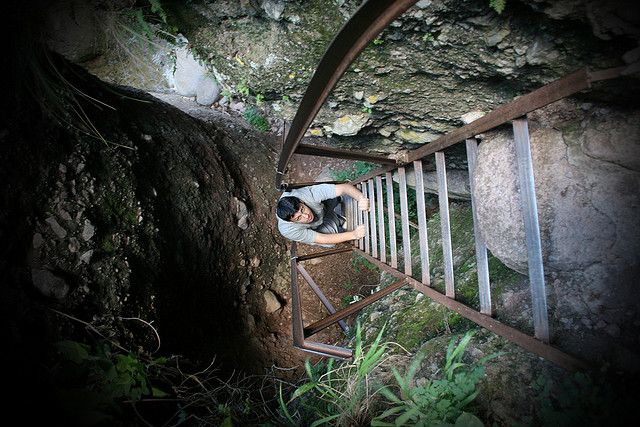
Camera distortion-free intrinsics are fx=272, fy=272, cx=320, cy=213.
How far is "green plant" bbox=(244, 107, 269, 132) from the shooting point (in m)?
5.02

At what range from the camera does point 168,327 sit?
2.72 meters

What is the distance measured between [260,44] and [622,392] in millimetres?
2878

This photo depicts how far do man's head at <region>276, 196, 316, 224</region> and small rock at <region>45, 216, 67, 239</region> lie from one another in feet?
6.45

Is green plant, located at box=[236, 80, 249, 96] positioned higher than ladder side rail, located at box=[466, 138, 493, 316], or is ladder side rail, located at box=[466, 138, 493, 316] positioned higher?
green plant, located at box=[236, 80, 249, 96]

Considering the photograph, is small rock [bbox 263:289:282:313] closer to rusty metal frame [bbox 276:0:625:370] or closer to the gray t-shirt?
the gray t-shirt

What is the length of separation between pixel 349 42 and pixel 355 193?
2.80m

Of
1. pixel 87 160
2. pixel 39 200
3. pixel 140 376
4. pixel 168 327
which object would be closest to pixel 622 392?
pixel 140 376

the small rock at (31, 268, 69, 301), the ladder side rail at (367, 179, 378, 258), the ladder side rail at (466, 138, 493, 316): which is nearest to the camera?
the ladder side rail at (466, 138, 493, 316)

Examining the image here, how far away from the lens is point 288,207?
3.31 meters

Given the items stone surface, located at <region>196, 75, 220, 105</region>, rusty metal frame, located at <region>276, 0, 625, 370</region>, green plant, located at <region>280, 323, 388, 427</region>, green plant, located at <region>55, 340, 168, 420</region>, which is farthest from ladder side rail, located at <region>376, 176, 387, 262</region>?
stone surface, located at <region>196, 75, 220, 105</region>

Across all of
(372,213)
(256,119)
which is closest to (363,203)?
(372,213)

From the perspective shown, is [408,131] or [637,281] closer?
[637,281]

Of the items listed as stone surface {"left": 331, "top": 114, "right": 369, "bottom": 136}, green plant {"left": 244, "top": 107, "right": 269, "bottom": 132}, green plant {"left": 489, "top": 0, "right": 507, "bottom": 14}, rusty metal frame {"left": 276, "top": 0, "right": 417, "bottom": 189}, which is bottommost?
rusty metal frame {"left": 276, "top": 0, "right": 417, "bottom": 189}

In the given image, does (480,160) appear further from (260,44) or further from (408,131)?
(260,44)
